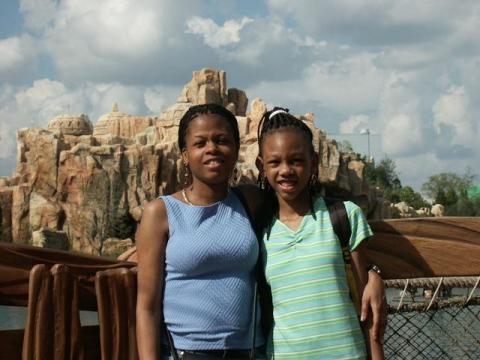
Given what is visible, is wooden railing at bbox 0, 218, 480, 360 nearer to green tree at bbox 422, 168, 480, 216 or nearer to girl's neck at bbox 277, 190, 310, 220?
girl's neck at bbox 277, 190, 310, 220

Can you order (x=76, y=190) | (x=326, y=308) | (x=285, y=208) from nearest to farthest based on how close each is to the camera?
(x=326, y=308) → (x=285, y=208) → (x=76, y=190)

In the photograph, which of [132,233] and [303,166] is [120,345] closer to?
[303,166]

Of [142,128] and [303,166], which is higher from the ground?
[142,128]

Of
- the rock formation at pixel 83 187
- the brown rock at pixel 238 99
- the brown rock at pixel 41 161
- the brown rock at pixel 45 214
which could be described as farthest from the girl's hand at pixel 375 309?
the brown rock at pixel 238 99

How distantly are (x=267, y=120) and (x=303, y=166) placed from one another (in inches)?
7.8

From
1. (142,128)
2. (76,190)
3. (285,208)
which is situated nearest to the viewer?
(285,208)

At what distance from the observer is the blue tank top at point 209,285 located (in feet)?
6.21

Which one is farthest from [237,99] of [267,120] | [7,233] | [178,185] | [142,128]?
[267,120]

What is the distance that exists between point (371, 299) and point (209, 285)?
0.43m

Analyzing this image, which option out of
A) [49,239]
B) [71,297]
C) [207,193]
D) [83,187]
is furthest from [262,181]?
[83,187]

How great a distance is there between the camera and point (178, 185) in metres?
31.0

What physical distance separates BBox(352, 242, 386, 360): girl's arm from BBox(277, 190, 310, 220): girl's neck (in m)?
0.20

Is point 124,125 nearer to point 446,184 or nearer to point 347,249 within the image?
point 446,184

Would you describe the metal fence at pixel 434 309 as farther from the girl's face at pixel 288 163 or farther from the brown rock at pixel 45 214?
the brown rock at pixel 45 214
